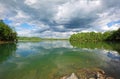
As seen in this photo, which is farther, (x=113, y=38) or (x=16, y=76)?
(x=113, y=38)

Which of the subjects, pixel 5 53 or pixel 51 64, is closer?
pixel 51 64

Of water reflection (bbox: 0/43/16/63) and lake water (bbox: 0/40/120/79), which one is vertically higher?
water reflection (bbox: 0/43/16/63)

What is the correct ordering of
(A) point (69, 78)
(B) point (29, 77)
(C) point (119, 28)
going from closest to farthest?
(A) point (69, 78) → (B) point (29, 77) → (C) point (119, 28)

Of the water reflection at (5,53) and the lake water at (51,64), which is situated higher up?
the water reflection at (5,53)

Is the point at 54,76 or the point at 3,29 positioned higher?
the point at 3,29

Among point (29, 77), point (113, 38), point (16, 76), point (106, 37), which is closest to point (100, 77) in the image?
point (29, 77)

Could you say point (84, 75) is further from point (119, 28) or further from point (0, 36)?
point (119, 28)

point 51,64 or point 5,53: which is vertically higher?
point 5,53

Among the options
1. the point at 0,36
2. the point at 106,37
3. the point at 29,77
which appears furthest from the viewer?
the point at 106,37

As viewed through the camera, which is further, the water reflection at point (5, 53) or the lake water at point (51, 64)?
the water reflection at point (5, 53)

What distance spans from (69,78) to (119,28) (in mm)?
130230

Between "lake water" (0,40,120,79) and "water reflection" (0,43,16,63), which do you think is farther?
"water reflection" (0,43,16,63)

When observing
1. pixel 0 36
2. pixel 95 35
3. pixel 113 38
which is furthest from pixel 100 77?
pixel 95 35

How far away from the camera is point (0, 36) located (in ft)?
342
